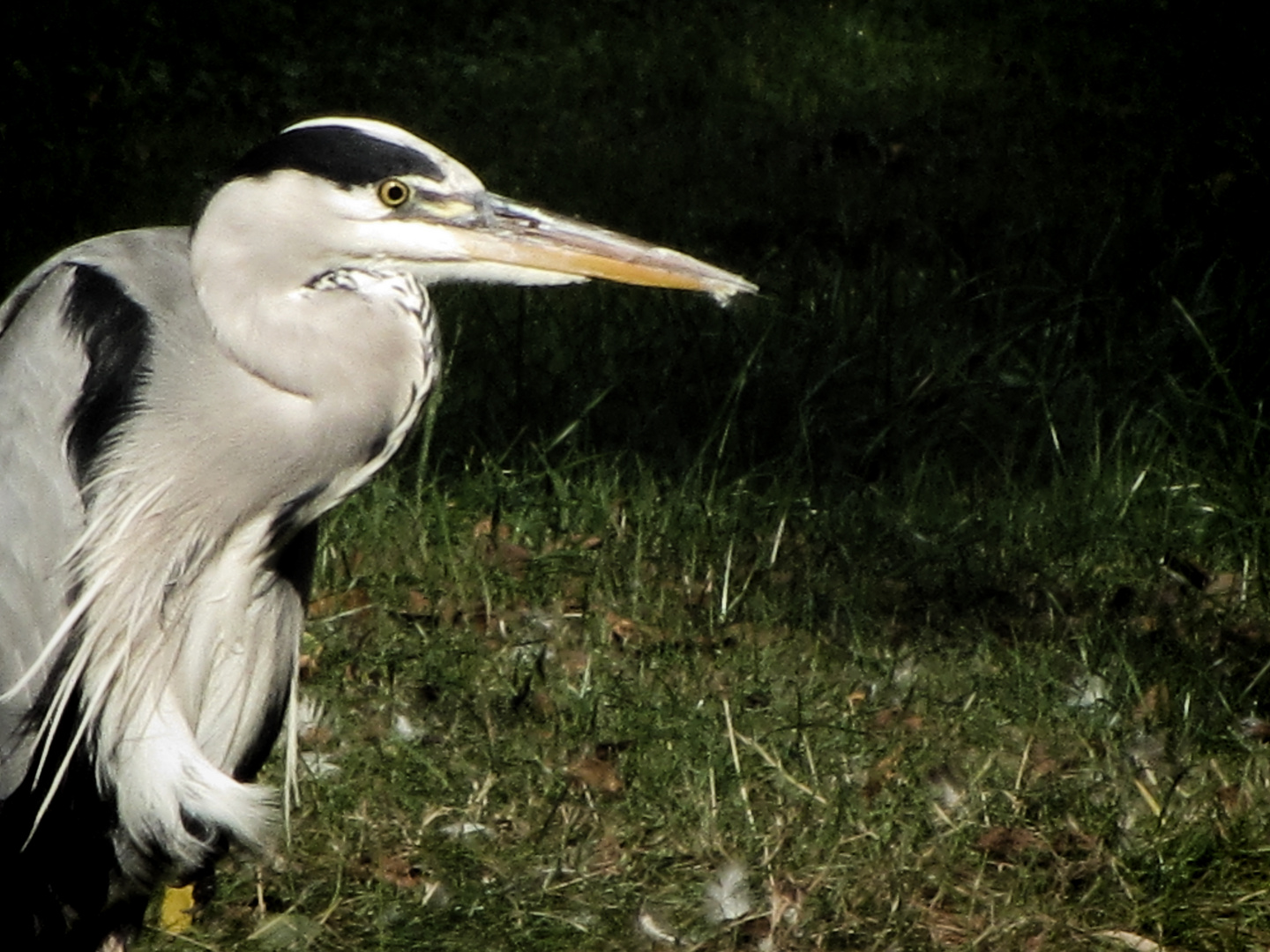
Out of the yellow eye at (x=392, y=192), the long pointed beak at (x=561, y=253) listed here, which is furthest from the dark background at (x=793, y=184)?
the yellow eye at (x=392, y=192)

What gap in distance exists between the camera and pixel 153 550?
330cm

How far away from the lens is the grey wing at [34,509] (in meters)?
3.34

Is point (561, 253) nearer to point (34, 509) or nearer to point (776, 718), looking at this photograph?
point (34, 509)

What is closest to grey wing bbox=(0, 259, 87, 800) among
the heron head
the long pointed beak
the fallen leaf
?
the heron head

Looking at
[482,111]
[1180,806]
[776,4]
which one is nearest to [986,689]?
Result: [1180,806]

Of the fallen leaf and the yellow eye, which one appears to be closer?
the yellow eye

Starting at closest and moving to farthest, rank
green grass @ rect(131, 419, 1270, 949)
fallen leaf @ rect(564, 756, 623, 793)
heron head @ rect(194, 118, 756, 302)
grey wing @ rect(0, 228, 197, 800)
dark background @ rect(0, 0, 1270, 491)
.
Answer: heron head @ rect(194, 118, 756, 302) → grey wing @ rect(0, 228, 197, 800) → green grass @ rect(131, 419, 1270, 949) → fallen leaf @ rect(564, 756, 623, 793) → dark background @ rect(0, 0, 1270, 491)

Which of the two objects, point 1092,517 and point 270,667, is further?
point 1092,517

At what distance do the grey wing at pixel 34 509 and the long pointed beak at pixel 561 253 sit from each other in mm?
648

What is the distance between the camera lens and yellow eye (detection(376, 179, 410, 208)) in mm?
3217

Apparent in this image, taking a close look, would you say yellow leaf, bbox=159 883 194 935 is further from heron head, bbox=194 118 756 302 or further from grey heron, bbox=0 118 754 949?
heron head, bbox=194 118 756 302

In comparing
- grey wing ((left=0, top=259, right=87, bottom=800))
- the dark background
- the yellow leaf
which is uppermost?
grey wing ((left=0, top=259, right=87, bottom=800))

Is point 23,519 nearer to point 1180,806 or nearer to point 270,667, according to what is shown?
point 270,667

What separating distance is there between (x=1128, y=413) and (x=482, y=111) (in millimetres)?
4246
